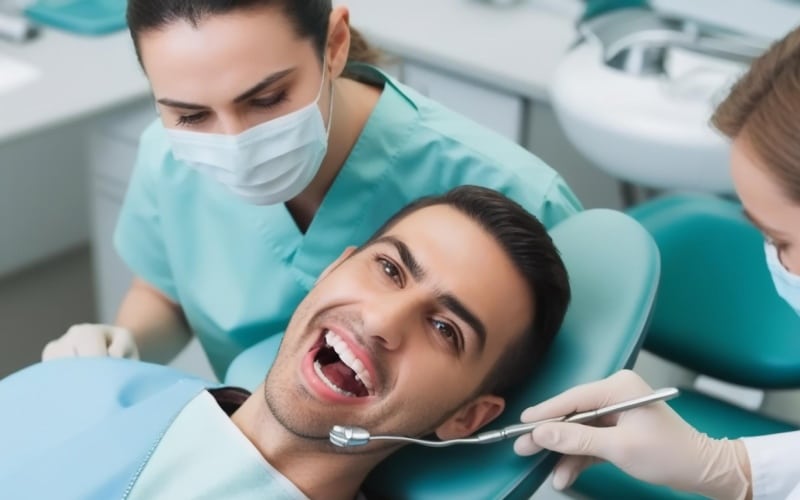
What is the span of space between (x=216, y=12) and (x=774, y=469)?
80 cm

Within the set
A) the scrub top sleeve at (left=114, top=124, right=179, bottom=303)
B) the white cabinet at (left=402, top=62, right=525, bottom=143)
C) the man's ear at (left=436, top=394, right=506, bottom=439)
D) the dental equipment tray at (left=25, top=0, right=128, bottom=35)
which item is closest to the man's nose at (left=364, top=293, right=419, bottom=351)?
the man's ear at (left=436, top=394, right=506, bottom=439)

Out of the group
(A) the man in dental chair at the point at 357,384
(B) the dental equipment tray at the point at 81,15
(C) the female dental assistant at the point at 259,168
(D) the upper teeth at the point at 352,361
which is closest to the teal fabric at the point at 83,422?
(A) the man in dental chair at the point at 357,384

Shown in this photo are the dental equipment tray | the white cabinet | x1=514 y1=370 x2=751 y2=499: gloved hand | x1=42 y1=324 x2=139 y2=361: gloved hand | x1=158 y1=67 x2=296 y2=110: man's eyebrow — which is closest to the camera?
x1=514 y1=370 x2=751 y2=499: gloved hand

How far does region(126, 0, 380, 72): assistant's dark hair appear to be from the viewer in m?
1.18

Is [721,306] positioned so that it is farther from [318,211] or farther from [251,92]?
[251,92]

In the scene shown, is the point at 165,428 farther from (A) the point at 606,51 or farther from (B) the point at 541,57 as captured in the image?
(B) the point at 541,57

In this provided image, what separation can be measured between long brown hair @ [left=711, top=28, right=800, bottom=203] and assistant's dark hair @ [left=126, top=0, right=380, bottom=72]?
1.58 ft

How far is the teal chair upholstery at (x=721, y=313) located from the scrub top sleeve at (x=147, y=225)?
0.71 metres

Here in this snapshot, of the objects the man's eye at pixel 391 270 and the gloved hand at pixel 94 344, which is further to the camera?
the gloved hand at pixel 94 344

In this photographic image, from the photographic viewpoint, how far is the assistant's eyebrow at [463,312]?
3.84ft

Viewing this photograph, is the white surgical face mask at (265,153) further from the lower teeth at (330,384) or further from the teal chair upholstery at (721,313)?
the teal chair upholstery at (721,313)

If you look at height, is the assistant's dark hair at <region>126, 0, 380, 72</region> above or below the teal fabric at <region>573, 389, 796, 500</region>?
above

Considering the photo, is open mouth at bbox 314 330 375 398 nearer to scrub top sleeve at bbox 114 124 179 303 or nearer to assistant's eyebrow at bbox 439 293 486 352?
assistant's eyebrow at bbox 439 293 486 352

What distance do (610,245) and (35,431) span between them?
72 centimetres
